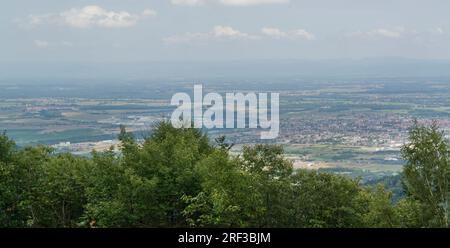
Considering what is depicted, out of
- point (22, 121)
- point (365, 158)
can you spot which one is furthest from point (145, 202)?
point (22, 121)

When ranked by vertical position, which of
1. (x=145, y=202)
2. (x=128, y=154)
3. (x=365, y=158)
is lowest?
(x=365, y=158)

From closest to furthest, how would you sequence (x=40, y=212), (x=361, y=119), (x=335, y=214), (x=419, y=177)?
(x=419, y=177) → (x=40, y=212) → (x=335, y=214) → (x=361, y=119)

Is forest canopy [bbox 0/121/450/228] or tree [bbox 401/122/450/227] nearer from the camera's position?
forest canopy [bbox 0/121/450/228]

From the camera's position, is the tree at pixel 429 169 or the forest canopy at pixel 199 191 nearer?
the forest canopy at pixel 199 191

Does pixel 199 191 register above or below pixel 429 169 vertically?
below

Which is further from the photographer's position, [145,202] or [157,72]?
[157,72]

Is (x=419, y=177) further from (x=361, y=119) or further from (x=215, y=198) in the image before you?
(x=361, y=119)

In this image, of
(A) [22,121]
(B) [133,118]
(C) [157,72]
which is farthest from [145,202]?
(C) [157,72]

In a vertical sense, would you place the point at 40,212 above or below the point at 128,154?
below

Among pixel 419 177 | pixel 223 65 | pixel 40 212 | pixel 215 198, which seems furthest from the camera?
pixel 223 65

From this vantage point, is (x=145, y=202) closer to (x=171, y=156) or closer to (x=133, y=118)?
(x=171, y=156)

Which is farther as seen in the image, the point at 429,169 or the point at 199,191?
the point at 199,191
